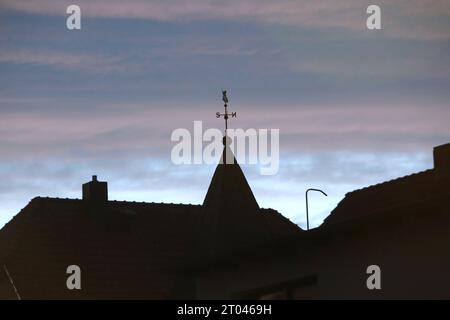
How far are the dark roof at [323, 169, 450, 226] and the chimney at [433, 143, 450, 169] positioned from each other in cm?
15

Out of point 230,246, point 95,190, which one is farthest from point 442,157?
point 95,190

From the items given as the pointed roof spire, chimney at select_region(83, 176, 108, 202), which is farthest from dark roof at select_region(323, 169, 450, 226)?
chimney at select_region(83, 176, 108, 202)

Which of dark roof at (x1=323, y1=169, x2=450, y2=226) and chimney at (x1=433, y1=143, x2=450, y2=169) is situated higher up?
chimney at (x1=433, y1=143, x2=450, y2=169)

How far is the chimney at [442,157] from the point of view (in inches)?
1206

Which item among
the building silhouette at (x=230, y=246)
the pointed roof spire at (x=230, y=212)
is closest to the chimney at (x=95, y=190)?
the building silhouette at (x=230, y=246)

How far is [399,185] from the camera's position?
3253cm

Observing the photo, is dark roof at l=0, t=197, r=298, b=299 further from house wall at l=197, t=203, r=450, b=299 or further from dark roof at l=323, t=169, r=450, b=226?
house wall at l=197, t=203, r=450, b=299

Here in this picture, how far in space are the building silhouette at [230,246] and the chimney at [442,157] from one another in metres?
Answer: 0.04

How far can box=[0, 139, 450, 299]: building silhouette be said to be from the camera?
80.6 ft

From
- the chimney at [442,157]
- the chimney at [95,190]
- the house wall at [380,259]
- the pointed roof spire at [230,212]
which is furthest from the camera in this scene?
the chimney at [95,190]

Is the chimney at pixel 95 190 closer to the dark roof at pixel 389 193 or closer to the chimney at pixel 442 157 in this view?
the dark roof at pixel 389 193

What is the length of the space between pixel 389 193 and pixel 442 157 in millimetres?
2297
